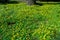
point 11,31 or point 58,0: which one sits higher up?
point 11,31

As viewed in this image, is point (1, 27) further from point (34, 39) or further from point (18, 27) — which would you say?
point (34, 39)

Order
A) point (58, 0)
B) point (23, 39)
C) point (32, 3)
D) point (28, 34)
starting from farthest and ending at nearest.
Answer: point (58, 0) < point (32, 3) < point (28, 34) < point (23, 39)

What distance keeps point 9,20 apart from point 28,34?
387 centimetres

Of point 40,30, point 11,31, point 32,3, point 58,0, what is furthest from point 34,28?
point 58,0

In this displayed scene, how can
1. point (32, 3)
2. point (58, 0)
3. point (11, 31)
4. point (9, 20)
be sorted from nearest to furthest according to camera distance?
point (11, 31) → point (9, 20) → point (32, 3) → point (58, 0)

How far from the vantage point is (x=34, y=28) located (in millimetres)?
11156

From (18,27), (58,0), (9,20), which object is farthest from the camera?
(58,0)

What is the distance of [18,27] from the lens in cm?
1133

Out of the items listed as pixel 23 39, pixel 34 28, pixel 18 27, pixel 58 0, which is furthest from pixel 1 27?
pixel 58 0

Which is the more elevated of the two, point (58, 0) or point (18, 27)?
point (18, 27)

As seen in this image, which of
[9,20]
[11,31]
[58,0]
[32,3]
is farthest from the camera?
→ [58,0]

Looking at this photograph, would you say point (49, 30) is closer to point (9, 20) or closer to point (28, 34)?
point (28, 34)

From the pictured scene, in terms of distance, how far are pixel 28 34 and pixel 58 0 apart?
20.1 meters

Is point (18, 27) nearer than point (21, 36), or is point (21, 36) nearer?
point (21, 36)
